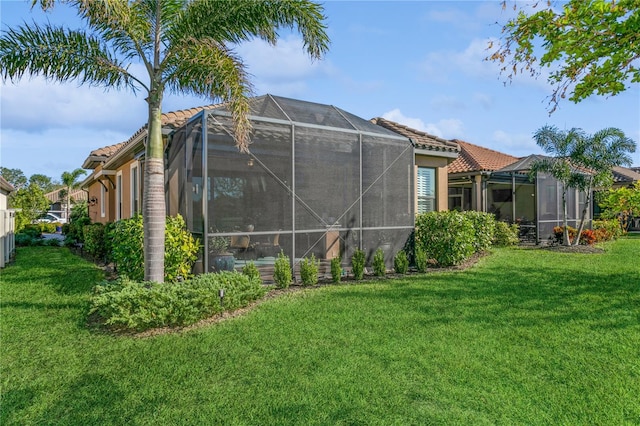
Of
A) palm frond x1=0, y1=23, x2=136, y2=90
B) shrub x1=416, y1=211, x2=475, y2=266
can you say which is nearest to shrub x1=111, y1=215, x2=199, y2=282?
palm frond x1=0, y1=23, x2=136, y2=90

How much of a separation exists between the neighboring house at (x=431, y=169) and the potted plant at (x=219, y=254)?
6.83 m

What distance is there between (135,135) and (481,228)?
409 inches

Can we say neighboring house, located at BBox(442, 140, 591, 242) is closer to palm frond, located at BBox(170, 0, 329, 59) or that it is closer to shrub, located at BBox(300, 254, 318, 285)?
shrub, located at BBox(300, 254, 318, 285)

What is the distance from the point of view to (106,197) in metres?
17.3

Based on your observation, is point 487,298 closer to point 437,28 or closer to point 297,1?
point 437,28

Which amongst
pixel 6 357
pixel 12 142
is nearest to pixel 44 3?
pixel 6 357

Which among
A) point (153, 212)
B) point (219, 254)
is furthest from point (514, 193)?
point (153, 212)

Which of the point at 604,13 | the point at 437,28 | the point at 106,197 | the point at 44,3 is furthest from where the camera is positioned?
the point at 106,197

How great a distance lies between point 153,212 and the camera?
20.5 feet

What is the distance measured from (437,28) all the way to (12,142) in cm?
1356

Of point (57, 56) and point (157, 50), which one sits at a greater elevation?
point (157, 50)

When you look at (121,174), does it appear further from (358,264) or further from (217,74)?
(358,264)

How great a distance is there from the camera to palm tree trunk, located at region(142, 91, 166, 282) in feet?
20.4

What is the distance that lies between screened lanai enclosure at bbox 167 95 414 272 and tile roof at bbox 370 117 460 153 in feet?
6.20
